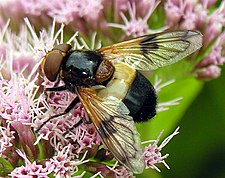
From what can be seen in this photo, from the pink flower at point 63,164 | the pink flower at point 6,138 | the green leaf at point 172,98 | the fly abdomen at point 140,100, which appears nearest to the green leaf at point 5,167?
the pink flower at point 6,138

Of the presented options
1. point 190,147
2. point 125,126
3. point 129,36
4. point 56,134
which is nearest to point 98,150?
point 56,134

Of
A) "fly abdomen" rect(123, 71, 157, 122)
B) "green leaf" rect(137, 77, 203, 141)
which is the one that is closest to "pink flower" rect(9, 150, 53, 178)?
"fly abdomen" rect(123, 71, 157, 122)

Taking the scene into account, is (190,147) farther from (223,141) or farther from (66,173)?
(66,173)

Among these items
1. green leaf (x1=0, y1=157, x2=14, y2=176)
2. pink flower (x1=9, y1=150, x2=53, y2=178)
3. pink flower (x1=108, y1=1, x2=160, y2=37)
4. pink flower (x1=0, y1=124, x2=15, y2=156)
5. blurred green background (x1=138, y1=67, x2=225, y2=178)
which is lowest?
blurred green background (x1=138, y1=67, x2=225, y2=178)

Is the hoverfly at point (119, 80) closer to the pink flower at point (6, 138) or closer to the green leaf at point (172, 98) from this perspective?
the pink flower at point (6, 138)

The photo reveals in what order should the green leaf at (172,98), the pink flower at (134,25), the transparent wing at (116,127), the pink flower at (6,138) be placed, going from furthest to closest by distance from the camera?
1. the green leaf at (172,98)
2. the pink flower at (134,25)
3. the pink flower at (6,138)
4. the transparent wing at (116,127)

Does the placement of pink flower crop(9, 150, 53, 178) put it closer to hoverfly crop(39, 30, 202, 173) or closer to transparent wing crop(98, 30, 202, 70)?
hoverfly crop(39, 30, 202, 173)

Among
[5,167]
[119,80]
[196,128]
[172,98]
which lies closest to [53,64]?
[119,80]
